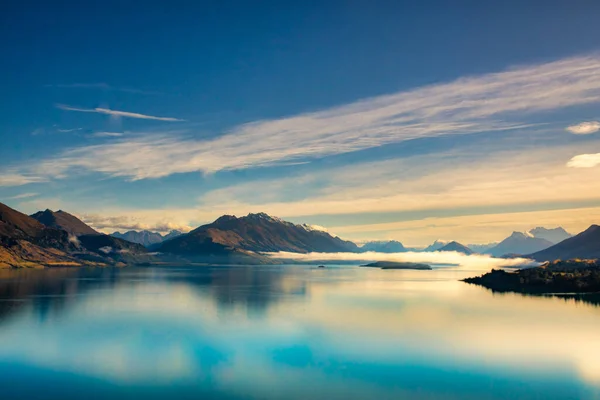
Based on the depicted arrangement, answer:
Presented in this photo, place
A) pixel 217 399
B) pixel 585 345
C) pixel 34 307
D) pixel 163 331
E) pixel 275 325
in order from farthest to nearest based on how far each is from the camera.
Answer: pixel 34 307 → pixel 275 325 → pixel 163 331 → pixel 585 345 → pixel 217 399

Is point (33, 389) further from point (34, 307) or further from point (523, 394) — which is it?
point (34, 307)

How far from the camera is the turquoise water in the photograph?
1885 inches

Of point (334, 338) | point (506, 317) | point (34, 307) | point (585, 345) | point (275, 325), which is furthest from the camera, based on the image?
point (34, 307)

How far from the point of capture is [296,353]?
65688mm

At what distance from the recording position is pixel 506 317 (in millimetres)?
105562

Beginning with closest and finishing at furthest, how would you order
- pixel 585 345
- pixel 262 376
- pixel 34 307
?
1. pixel 262 376
2. pixel 585 345
3. pixel 34 307

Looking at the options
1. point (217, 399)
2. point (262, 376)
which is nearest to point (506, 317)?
point (262, 376)

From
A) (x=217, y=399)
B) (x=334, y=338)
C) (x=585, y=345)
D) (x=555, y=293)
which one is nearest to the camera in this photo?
(x=217, y=399)

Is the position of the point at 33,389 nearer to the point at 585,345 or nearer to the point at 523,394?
the point at 523,394

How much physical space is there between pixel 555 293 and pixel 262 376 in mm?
163107

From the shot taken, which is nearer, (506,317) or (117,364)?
(117,364)

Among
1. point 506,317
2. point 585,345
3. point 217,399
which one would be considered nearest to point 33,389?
point 217,399

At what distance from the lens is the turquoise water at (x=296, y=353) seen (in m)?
47.9

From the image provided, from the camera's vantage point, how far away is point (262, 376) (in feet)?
172
